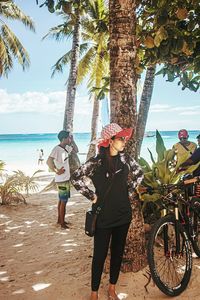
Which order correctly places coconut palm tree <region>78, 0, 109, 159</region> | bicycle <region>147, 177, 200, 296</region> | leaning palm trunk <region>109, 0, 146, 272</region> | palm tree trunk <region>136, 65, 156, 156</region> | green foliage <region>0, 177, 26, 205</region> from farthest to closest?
coconut palm tree <region>78, 0, 109, 159</region>
palm tree trunk <region>136, 65, 156, 156</region>
green foliage <region>0, 177, 26, 205</region>
leaning palm trunk <region>109, 0, 146, 272</region>
bicycle <region>147, 177, 200, 296</region>

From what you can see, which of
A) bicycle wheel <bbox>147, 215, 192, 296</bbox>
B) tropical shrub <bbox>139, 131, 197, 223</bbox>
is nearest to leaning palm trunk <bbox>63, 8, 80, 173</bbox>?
tropical shrub <bbox>139, 131, 197, 223</bbox>

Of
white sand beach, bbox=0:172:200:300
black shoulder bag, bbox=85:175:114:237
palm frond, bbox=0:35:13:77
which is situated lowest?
white sand beach, bbox=0:172:200:300

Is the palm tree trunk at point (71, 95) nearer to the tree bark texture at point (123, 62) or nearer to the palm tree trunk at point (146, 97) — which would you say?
the palm tree trunk at point (146, 97)

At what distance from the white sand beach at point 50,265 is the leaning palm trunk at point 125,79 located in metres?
0.34

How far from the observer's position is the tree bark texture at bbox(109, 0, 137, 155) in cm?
407

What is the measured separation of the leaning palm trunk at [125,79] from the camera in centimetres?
407

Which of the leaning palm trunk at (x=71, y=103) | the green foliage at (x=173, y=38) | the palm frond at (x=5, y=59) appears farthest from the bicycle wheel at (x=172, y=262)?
the palm frond at (x=5, y=59)

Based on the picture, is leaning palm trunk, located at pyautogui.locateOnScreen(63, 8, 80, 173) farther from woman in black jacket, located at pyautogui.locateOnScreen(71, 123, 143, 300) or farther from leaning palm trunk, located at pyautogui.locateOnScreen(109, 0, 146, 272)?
woman in black jacket, located at pyautogui.locateOnScreen(71, 123, 143, 300)

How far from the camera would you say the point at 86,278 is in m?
4.12

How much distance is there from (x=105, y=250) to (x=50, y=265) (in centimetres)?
154

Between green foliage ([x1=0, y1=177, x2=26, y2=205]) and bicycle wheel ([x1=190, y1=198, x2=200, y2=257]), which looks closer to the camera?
bicycle wheel ([x1=190, y1=198, x2=200, y2=257])

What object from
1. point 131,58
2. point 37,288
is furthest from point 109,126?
point 37,288

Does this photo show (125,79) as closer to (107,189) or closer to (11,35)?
(107,189)

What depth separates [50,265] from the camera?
4.63 metres
